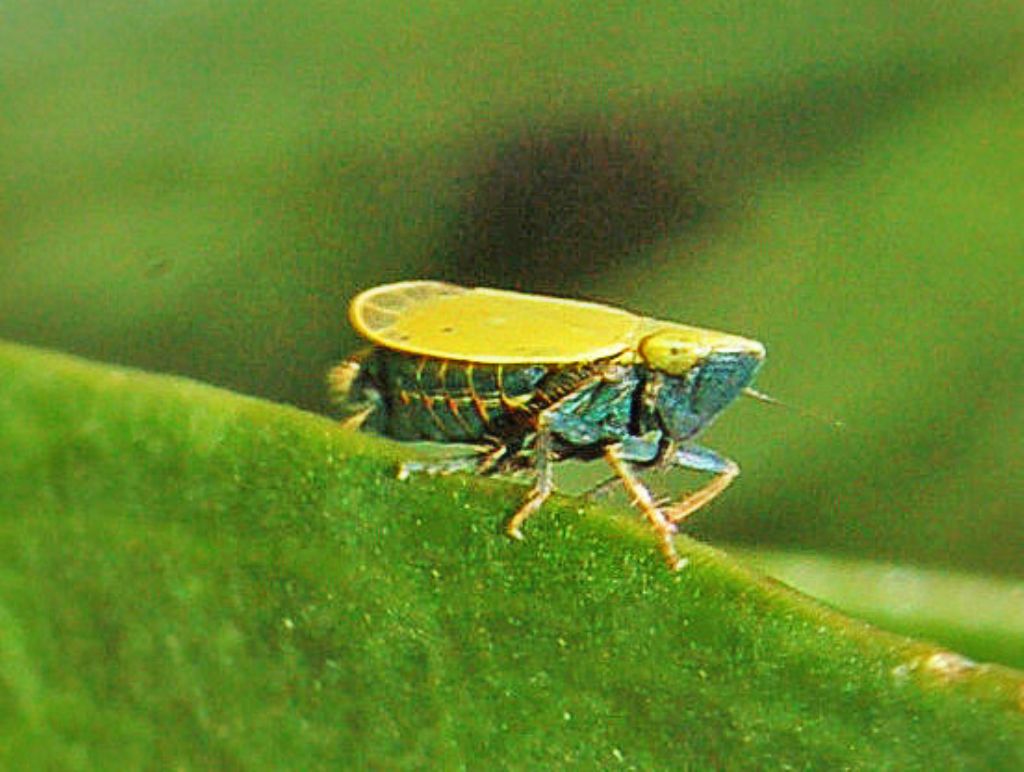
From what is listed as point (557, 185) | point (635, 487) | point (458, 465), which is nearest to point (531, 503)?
point (458, 465)

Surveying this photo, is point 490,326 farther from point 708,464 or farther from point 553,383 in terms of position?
point 708,464

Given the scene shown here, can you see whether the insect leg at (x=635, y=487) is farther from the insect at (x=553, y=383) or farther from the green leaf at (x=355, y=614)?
the green leaf at (x=355, y=614)

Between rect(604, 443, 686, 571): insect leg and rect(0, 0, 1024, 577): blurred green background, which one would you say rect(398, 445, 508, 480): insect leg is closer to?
rect(604, 443, 686, 571): insect leg

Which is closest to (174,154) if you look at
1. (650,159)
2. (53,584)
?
(650,159)

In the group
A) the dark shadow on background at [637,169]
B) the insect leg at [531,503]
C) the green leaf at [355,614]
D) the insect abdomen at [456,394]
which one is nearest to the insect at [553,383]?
the insect abdomen at [456,394]

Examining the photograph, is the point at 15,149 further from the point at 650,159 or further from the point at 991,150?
the point at 991,150

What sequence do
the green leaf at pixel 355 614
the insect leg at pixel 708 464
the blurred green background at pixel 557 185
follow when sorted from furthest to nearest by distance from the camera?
the blurred green background at pixel 557 185
the insect leg at pixel 708 464
the green leaf at pixel 355 614

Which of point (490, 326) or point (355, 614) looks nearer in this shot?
point (355, 614)
